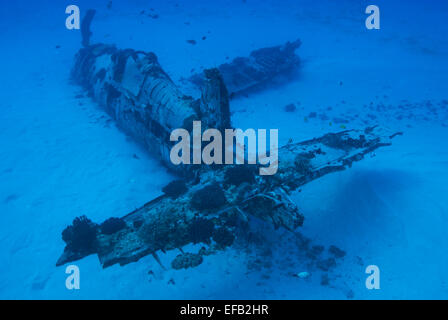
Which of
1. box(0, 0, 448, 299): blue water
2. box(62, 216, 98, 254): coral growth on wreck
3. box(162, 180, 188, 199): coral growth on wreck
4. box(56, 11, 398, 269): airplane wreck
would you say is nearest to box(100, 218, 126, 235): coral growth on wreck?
box(56, 11, 398, 269): airplane wreck

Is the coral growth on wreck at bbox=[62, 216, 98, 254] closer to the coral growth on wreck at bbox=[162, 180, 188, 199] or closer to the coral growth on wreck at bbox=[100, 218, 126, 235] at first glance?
the coral growth on wreck at bbox=[100, 218, 126, 235]

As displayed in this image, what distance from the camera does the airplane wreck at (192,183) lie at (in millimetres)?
6488

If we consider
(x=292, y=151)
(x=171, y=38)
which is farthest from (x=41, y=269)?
(x=171, y=38)

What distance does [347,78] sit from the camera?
71.7ft

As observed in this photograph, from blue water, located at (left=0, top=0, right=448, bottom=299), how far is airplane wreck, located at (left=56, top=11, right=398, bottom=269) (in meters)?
1.66

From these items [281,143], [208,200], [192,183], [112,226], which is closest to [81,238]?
[112,226]

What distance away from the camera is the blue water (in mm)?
8398

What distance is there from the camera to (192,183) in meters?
8.80

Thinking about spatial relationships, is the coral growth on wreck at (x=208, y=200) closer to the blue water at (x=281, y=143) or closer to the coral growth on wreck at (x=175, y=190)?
the coral growth on wreck at (x=175, y=190)

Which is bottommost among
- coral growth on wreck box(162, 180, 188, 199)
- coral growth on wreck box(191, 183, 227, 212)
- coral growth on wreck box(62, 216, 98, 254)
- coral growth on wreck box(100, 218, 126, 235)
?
coral growth on wreck box(62, 216, 98, 254)

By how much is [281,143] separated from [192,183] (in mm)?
7323

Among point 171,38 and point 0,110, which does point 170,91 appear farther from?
point 171,38

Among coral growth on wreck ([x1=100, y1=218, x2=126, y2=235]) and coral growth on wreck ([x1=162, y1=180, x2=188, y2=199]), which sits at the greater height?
coral growth on wreck ([x1=162, y1=180, x2=188, y2=199])
